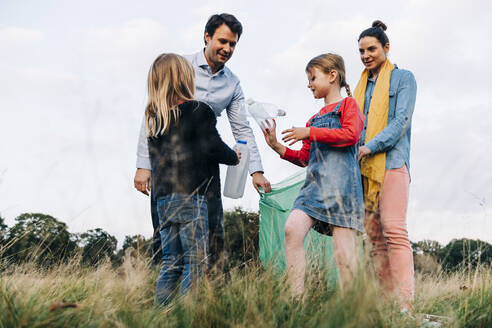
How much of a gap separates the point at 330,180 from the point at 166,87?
1.18m

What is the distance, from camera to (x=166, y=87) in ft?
9.48

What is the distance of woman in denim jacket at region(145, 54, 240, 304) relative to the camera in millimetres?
2688

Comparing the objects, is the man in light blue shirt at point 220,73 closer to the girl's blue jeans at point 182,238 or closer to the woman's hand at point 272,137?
the woman's hand at point 272,137

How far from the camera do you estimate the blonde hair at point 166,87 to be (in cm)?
287

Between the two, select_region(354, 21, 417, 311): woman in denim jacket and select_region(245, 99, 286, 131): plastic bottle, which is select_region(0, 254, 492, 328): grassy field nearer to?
select_region(354, 21, 417, 311): woman in denim jacket

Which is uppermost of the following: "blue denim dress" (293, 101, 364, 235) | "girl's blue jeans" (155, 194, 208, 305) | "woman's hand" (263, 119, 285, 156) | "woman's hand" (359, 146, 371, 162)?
"woman's hand" (263, 119, 285, 156)

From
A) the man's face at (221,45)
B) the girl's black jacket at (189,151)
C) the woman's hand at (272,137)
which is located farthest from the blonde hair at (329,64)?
the man's face at (221,45)

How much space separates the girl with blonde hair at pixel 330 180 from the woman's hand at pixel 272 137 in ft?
0.85

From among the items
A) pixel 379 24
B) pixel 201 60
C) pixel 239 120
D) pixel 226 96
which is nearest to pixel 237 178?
pixel 239 120

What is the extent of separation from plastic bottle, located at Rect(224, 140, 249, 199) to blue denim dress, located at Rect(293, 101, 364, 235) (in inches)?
42.6

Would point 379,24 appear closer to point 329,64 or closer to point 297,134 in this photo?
point 329,64

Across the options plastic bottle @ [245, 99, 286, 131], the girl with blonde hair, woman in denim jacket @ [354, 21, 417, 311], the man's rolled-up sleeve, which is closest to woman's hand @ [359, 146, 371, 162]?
woman in denim jacket @ [354, 21, 417, 311]

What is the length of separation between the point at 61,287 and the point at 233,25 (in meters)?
2.42

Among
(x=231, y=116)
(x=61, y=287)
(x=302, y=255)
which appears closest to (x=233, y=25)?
(x=231, y=116)
